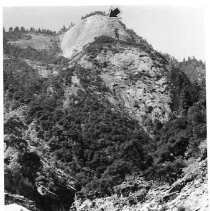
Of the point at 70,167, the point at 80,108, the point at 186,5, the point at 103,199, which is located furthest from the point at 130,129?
the point at 186,5

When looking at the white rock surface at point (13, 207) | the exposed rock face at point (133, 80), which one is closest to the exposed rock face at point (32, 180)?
the white rock surface at point (13, 207)

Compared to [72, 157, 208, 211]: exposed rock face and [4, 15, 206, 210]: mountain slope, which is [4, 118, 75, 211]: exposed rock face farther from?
[72, 157, 208, 211]: exposed rock face

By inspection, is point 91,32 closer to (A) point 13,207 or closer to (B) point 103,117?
(B) point 103,117

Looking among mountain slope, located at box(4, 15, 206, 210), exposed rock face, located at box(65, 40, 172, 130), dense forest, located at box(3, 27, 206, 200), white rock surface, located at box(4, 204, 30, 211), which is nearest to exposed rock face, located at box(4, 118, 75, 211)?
mountain slope, located at box(4, 15, 206, 210)

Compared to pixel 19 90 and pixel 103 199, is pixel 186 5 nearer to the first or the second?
pixel 103 199

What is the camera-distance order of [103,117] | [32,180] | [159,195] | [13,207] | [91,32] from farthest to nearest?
[91,32]
[103,117]
[159,195]
[32,180]
[13,207]

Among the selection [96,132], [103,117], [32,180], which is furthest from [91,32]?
[32,180]
